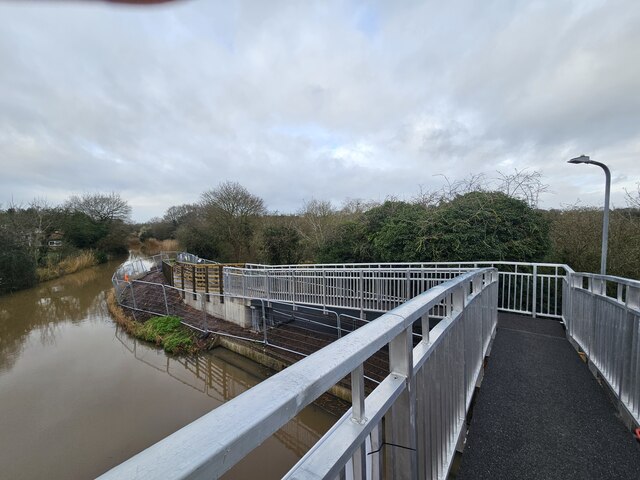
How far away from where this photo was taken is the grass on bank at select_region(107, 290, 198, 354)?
31.3ft

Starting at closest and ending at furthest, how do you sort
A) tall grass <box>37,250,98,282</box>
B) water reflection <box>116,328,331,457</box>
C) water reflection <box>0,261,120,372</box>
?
water reflection <box>116,328,331,457</box> < water reflection <box>0,261,120,372</box> < tall grass <box>37,250,98,282</box>

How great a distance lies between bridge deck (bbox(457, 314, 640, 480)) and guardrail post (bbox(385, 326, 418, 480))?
1257 mm

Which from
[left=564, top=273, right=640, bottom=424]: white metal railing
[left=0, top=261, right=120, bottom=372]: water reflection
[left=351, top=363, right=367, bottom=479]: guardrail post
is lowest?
[left=0, top=261, right=120, bottom=372]: water reflection

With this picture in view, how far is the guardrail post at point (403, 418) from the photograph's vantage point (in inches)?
49.1

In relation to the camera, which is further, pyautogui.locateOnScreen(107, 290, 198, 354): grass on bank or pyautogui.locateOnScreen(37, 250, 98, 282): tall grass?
pyautogui.locateOnScreen(37, 250, 98, 282): tall grass

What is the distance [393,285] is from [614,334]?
14.2ft

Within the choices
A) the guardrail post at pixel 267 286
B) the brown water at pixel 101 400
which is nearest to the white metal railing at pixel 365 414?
the brown water at pixel 101 400

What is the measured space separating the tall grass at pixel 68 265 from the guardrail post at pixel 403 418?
27440 mm

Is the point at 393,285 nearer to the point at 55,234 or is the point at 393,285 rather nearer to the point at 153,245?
the point at 55,234

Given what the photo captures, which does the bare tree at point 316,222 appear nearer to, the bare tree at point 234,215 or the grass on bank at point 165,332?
the bare tree at point 234,215

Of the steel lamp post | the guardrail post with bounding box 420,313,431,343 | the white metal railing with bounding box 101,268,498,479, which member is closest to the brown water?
the white metal railing with bounding box 101,268,498,479

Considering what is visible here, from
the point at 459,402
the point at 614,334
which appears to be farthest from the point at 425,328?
the point at 614,334

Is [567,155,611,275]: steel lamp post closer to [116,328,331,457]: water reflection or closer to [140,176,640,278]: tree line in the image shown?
[140,176,640,278]: tree line

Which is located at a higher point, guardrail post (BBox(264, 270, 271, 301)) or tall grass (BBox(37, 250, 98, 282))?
guardrail post (BBox(264, 270, 271, 301))
